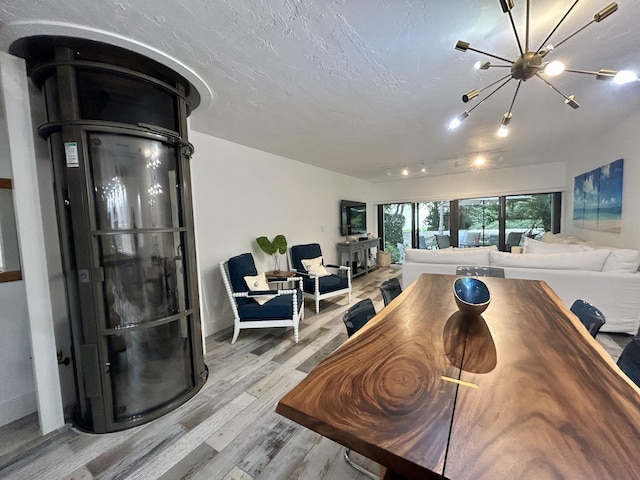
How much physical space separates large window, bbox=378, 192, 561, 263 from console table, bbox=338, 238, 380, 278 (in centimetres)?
128

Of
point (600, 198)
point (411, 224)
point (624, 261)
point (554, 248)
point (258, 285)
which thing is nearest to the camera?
point (624, 261)

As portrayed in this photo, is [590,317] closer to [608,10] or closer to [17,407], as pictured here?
[608,10]

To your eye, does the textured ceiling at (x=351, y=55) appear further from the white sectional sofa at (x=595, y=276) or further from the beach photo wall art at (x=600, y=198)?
the white sectional sofa at (x=595, y=276)

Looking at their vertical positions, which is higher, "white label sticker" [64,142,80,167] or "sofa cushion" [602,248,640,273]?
"white label sticker" [64,142,80,167]

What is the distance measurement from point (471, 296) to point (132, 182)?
7.55 feet

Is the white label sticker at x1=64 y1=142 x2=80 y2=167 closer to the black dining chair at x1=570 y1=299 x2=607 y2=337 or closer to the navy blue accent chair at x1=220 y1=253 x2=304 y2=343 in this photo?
the navy blue accent chair at x1=220 y1=253 x2=304 y2=343

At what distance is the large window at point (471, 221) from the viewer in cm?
591

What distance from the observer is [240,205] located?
11.9 feet

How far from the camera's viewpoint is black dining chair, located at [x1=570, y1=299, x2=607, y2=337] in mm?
1470

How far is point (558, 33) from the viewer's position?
1636 mm

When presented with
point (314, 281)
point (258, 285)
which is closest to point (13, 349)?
point (258, 285)

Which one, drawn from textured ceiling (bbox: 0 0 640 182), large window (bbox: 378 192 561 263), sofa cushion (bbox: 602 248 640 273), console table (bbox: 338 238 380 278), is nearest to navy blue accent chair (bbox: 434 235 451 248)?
large window (bbox: 378 192 561 263)

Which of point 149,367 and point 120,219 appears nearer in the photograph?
point 120,219

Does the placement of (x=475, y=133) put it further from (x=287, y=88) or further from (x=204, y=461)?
(x=204, y=461)
